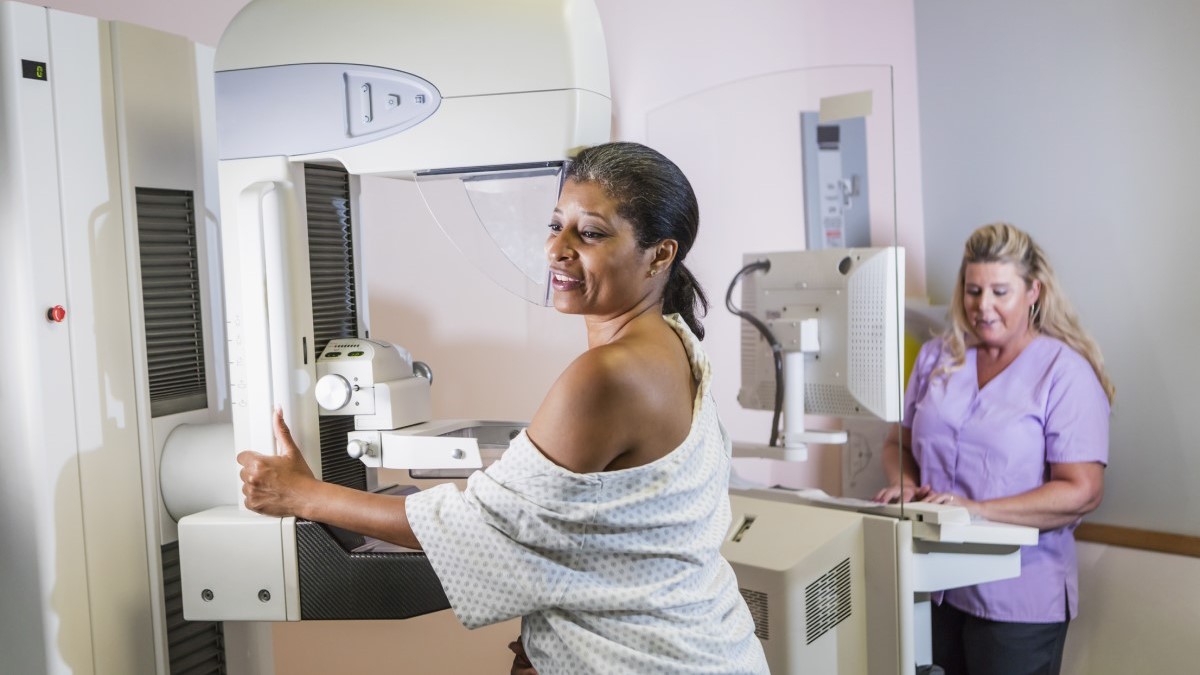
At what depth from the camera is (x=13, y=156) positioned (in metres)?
1.35

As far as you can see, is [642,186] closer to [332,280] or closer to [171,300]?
[332,280]

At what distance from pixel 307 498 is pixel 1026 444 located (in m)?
1.84

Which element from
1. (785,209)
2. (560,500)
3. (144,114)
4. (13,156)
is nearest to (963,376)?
(785,209)

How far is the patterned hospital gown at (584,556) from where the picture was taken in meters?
1.11

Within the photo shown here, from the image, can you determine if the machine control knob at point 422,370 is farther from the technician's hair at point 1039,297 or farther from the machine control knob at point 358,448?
the technician's hair at point 1039,297

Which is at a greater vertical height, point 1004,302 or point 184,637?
point 1004,302

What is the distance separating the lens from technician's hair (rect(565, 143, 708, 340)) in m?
1.23

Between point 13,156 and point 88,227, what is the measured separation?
0.14m

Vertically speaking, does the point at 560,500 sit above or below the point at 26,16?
below

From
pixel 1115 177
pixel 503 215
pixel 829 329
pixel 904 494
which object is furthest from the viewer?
pixel 1115 177

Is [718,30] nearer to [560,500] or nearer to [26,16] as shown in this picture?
[26,16]

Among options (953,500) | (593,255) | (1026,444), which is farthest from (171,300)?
(1026,444)

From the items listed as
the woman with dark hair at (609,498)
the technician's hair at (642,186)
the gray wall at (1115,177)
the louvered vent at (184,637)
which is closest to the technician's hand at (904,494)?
the gray wall at (1115,177)

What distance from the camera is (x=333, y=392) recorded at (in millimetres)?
1402
